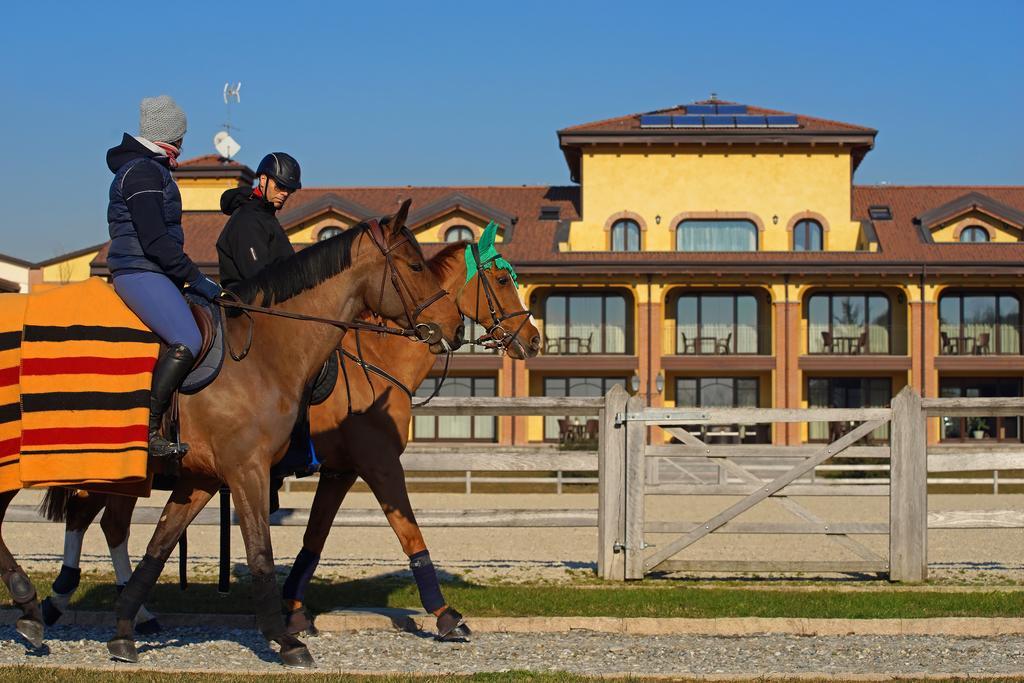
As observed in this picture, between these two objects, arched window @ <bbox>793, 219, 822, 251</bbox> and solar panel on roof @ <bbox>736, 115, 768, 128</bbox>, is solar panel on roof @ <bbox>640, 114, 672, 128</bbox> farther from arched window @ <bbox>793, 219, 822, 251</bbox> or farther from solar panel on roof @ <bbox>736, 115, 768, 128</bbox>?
arched window @ <bbox>793, 219, 822, 251</bbox>

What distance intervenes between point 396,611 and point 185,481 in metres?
2.11

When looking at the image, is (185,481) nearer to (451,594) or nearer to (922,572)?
(451,594)

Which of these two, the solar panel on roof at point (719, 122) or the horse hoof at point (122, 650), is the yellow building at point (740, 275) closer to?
the solar panel on roof at point (719, 122)

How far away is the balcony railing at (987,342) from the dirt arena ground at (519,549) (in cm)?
2674

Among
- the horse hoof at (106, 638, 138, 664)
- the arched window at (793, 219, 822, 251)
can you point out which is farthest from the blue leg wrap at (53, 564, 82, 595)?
the arched window at (793, 219, 822, 251)

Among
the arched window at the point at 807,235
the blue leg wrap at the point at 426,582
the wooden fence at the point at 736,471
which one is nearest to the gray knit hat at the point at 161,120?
the blue leg wrap at the point at 426,582

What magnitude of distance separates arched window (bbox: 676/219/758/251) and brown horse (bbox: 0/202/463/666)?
40.6 metres

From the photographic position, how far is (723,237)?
4769cm

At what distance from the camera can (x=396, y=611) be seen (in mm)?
8867

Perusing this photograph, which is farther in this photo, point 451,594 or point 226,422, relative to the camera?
point 451,594

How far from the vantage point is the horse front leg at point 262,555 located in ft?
23.1

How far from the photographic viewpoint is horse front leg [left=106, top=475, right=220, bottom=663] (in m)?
7.32

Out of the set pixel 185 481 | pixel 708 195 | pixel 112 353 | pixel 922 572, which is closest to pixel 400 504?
pixel 185 481

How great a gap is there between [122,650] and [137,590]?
1.17 feet
